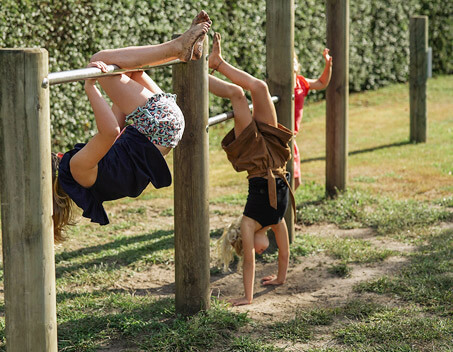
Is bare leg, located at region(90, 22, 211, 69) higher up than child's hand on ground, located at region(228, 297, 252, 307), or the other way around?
bare leg, located at region(90, 22, 211, 69)

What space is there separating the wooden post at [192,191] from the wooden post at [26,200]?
1.38 m

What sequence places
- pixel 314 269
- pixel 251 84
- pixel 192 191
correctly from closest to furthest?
pixel 192 191
pixel 251 84
pixel 314 269

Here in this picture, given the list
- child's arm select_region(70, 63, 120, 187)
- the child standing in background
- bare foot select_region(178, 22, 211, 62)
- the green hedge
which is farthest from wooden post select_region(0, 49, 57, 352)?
the green hedge

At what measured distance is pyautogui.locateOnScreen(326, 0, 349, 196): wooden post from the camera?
6.47 m

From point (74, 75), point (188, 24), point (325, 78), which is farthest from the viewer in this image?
point (188, 24)

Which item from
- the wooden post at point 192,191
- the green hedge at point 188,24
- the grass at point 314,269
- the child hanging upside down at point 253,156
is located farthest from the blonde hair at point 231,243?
the green hedge at point 188,24

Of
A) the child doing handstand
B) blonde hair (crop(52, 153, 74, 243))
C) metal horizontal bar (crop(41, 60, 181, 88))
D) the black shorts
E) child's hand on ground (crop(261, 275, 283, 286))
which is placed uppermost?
metal horizontal bar (crop(41, 60, 181, 88))

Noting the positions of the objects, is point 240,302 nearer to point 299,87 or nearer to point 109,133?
point 109,133

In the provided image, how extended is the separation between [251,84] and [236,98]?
0.48ft

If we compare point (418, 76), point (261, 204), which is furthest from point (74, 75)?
point (418, 76)

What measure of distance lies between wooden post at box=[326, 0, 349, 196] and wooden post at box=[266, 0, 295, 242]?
1.35 m

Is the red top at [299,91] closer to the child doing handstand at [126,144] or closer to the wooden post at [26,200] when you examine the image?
the child doing handstand at [126,144]

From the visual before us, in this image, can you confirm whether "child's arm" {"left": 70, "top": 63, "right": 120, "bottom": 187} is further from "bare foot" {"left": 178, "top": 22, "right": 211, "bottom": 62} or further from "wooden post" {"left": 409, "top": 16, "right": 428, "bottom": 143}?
"wooden post" {"left": 409, "top": 16, "right": 428, "bottom": 143}

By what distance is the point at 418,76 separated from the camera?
9062 millimetres
